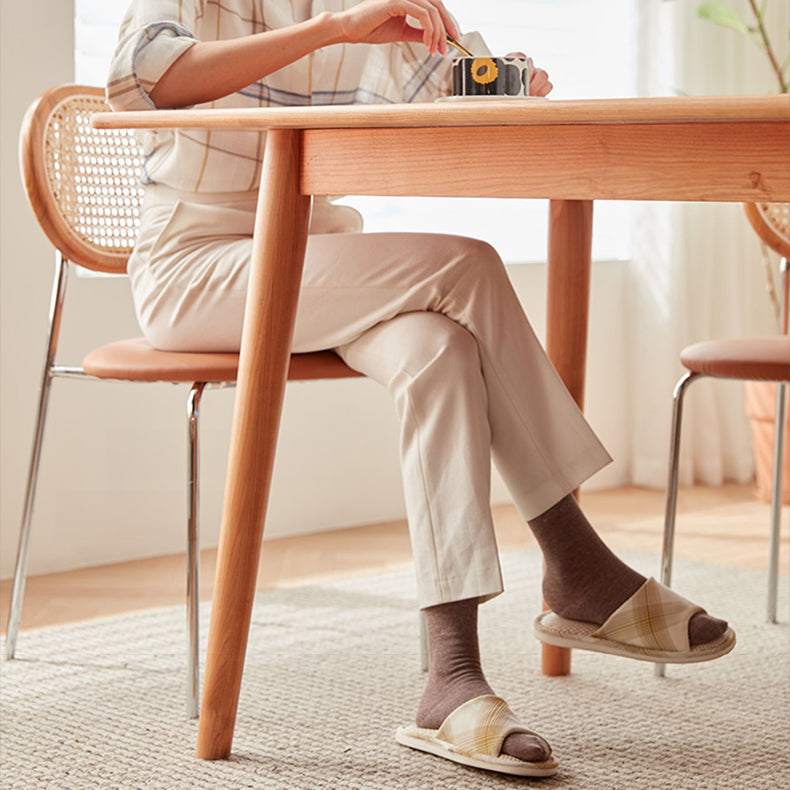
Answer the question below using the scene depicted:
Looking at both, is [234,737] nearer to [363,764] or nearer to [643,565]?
[363,764]

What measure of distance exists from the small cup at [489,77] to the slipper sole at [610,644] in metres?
0.61

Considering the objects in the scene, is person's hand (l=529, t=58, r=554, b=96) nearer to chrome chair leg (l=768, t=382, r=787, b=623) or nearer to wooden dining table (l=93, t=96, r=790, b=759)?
wooden dining table (l=93, t=96, r=790, b=759)

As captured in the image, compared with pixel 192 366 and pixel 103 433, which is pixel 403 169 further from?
pixel 103 433

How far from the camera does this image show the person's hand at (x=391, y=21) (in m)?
1.31

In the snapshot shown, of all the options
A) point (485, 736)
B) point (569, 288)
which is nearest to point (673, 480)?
point (569, 288)

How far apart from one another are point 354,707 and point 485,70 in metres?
0.80

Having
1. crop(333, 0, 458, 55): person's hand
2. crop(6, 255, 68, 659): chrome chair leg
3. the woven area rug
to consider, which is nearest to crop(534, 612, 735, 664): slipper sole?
the woven area rug

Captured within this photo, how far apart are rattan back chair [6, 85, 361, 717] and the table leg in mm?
171

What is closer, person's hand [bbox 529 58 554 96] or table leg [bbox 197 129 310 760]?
table leg [bbox 197 129 310 760]

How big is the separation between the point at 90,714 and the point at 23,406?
0.91 m

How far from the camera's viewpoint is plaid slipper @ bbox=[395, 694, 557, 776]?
130 cm

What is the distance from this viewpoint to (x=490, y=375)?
4.63 feet

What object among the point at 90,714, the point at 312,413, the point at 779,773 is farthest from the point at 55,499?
the point at 779,773

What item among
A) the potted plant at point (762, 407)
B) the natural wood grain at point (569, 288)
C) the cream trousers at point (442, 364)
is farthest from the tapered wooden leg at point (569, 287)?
the potted plant at point (762, 407)
